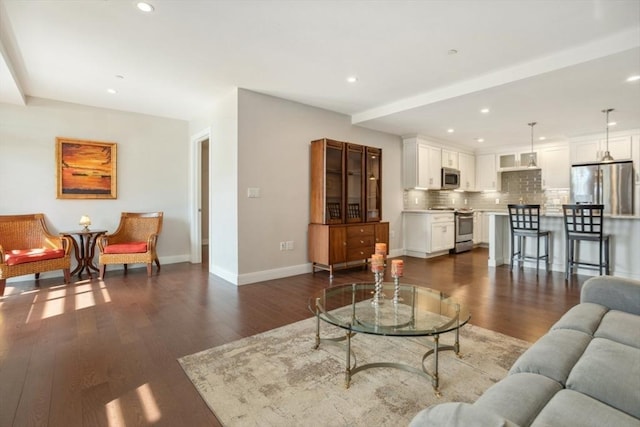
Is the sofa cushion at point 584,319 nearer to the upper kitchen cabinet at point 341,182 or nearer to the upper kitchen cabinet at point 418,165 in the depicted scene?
the upper kitchen cabinet at point 341,182

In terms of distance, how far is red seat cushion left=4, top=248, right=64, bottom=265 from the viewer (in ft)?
12.2

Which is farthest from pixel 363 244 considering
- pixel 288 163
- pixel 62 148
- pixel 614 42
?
pixel 62 148

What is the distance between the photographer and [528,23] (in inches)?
104

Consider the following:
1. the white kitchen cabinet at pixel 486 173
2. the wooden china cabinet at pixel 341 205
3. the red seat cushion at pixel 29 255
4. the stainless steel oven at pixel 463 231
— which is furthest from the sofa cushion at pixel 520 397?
the white kitchen cabinet at pixel 486 173

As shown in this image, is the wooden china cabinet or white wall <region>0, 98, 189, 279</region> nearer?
white wall <region>0, 98, 189, 279</region>

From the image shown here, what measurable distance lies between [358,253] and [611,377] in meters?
3.87

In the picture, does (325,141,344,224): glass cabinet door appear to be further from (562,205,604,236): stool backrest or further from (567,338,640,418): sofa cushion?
(567,338,640,418): sofa cushion

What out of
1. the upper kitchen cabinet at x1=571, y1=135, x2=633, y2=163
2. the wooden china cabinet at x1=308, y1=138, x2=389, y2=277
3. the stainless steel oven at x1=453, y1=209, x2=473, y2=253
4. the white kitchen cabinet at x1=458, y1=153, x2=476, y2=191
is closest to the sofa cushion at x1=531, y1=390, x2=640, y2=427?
the wooden china cabinet at x1=308, y1=138, x2=389, y2=277

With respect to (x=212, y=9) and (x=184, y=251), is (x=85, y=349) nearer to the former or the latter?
(x=212, y=9)

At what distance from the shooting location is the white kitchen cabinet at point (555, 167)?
268 inches

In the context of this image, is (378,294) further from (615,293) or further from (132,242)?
(132,242)

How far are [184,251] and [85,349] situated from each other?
353cm

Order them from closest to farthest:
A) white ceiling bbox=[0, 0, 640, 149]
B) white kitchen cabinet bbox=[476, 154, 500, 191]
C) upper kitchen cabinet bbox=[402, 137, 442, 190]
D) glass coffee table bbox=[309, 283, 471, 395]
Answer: glass coffee table bbox=[309, 283, 471, 395]
white ceiling bbox=[0, 0, 640, 149]
upper kitchen cabinet bbox=[402, 137, 442, 190]
white kitchen cabinet bbox=[476, 154, 500, 191]

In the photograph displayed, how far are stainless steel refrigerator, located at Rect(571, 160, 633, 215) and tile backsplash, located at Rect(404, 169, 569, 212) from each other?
23.6 inches
